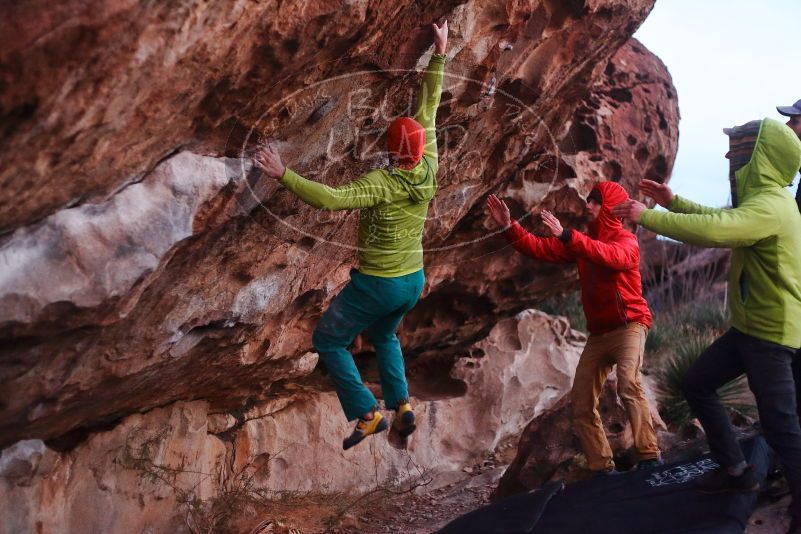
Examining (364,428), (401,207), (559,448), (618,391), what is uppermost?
(401,207)

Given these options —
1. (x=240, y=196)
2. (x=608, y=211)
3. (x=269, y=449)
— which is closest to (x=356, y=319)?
(x=240, y=196)

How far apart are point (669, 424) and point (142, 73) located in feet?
24.8

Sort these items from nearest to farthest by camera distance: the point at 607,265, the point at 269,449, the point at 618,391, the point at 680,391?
the point at 607,265
the point at 618,391
the point at 269,449
the point at 680,391

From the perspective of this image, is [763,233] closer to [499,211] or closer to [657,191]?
[657,191]

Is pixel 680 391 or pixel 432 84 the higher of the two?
pixel 432 84

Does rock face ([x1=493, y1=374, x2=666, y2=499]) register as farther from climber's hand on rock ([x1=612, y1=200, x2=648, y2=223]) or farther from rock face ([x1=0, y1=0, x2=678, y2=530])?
climber's hand on rock ([x1=612, y1=200, x2=648, y2=223])

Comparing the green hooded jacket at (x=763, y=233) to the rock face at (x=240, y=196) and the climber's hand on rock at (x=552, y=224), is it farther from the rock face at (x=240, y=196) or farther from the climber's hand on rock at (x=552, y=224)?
the rock face at (x=240, y=196)

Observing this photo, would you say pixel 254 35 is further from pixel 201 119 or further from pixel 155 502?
pixel 155 502

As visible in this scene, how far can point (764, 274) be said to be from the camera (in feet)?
16.5

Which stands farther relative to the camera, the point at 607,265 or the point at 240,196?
the point at 607,265

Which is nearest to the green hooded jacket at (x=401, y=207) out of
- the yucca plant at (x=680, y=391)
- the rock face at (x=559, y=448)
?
the rock face at (x=559, y=448)

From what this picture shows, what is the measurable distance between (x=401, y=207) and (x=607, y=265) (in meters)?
1.64

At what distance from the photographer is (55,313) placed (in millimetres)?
4328

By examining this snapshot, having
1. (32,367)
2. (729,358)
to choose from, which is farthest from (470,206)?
(32,367)
